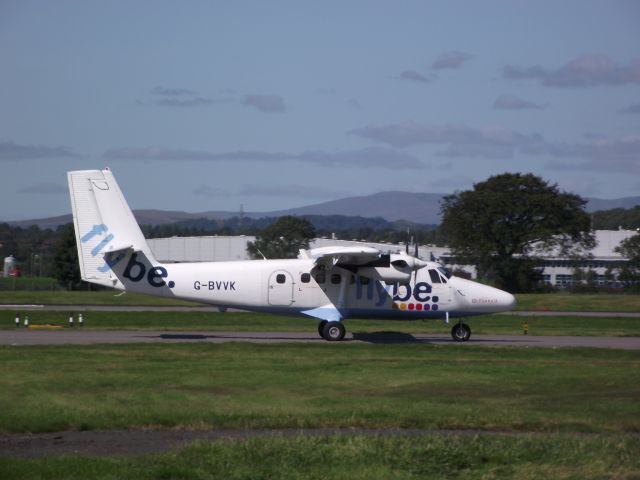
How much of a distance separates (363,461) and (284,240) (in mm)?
55735

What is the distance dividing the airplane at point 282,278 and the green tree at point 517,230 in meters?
48.5

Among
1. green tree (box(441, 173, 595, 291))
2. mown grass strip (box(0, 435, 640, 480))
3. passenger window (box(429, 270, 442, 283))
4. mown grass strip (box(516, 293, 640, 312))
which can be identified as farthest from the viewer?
green tree (box(441, 173, 595, 291))

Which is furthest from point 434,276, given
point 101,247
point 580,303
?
point 580,303

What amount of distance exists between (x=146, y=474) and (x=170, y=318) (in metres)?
31.8

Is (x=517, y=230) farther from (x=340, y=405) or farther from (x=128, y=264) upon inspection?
(x=340, y=405)

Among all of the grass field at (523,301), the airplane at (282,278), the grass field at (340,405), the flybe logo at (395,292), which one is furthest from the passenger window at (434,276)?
the grass field at (523,301)

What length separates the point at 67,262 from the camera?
3250 inches

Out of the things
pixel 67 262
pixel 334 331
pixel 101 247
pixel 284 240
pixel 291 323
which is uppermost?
pixel 284 240

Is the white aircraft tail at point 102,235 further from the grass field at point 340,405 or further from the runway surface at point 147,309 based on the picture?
the runway surface at point 147,309

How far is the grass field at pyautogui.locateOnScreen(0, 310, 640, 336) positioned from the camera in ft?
127

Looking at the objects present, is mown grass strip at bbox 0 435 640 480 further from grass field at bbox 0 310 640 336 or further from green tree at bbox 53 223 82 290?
green tree at bbox 53 223 82 290

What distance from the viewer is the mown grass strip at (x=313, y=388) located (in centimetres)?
1638

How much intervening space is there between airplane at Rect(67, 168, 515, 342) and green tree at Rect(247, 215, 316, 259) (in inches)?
945

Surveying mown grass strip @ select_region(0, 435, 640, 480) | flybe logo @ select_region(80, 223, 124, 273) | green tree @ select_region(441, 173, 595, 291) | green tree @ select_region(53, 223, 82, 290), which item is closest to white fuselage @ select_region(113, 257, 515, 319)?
flybe logo @ select_region(80, 223, 124, 273)
